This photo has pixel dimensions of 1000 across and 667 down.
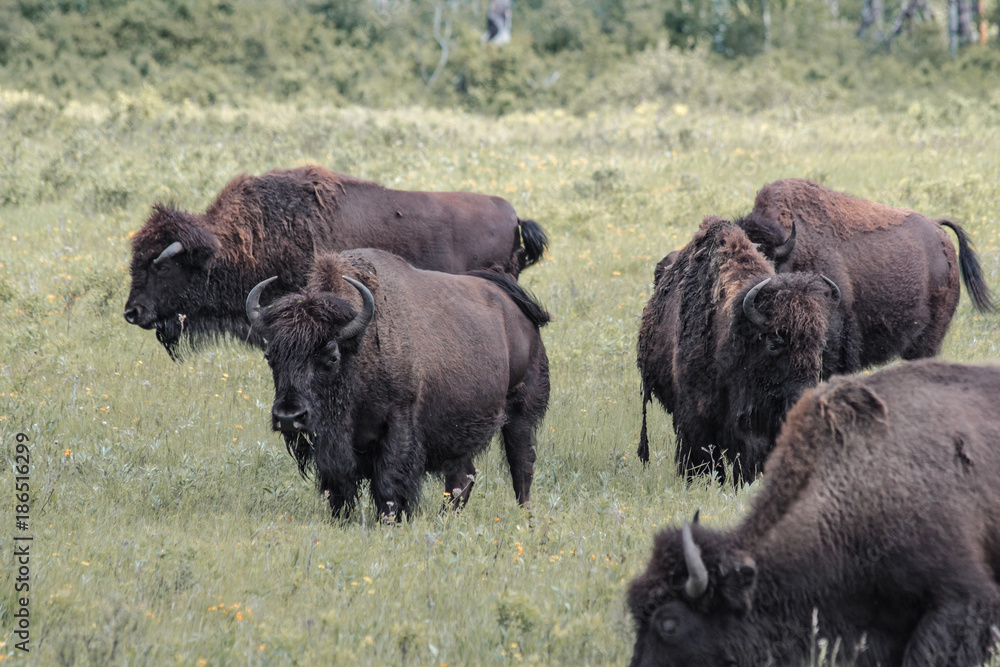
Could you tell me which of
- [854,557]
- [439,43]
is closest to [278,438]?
[854,557]

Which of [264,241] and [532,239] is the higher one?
[532,239]

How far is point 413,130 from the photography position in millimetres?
20312

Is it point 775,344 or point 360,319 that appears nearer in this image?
point 360,319

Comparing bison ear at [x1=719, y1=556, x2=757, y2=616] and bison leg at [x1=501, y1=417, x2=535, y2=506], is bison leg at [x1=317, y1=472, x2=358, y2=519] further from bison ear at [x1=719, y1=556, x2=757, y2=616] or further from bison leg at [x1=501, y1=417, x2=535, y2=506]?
bison ear at [x1=719, y1=556, x2=757, y2=616]

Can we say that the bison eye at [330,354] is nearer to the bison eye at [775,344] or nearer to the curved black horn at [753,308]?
the curved black horn at [753,308]

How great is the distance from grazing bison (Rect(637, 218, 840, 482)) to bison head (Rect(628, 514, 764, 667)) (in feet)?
9.22

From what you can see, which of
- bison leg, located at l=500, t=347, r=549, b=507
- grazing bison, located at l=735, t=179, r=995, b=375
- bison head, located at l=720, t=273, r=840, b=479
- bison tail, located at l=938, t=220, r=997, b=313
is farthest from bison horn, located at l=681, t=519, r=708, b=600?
bison tail, located at l=938, t=220, r=997, b=313

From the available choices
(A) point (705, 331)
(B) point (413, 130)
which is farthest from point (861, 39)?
(A) point (705, 331)

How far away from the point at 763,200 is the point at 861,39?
30.8 meters

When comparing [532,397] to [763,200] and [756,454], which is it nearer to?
[756,454]

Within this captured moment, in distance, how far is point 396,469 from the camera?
6.34 metres

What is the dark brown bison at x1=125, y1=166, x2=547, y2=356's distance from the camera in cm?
947

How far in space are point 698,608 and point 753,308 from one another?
9.98 ft

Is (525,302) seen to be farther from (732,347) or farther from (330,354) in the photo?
(330,354)
